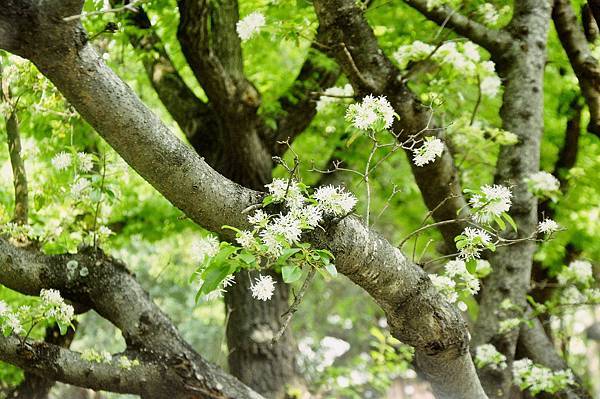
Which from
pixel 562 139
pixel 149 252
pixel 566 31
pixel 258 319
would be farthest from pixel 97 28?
pixel 149 252

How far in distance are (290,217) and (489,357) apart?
9.12ft

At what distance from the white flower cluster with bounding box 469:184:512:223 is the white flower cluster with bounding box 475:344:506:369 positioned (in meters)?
2.07

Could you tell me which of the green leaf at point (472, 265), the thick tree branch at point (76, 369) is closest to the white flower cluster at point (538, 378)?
the green leaf at point (472, 265)

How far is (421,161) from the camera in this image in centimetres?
281

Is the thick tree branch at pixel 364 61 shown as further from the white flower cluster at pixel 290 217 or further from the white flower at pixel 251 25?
the white flower cluster at pixel 290 217

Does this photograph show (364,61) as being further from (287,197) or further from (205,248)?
(205,248)

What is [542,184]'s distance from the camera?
4477mm

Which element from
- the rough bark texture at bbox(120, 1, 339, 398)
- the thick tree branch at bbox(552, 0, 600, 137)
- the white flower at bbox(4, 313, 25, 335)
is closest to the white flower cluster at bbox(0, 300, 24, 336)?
the white flower at bbox(4, 313, 25, 335)

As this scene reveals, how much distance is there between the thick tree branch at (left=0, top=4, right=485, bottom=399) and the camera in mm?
2154

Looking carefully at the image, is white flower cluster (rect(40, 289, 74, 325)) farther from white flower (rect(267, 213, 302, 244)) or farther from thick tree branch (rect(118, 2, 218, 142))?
thick tree branch (rect(118, 2, 218, 142))

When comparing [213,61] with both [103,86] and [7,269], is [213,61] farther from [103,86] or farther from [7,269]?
[103,86]

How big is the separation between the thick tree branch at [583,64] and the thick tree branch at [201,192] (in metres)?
2.28

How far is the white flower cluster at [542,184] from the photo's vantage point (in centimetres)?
445

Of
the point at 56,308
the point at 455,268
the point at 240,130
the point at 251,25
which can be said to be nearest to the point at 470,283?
the point at 455,268
